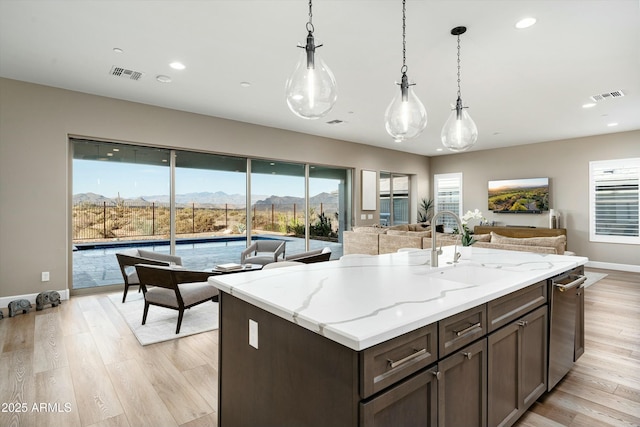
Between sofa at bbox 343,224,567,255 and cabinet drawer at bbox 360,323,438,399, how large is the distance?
2.25m

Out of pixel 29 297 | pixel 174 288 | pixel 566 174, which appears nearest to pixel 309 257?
pixel 174 288

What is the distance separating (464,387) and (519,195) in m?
8.19

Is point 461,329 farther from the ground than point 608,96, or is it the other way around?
point 608,96

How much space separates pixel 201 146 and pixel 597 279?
7.33 metres

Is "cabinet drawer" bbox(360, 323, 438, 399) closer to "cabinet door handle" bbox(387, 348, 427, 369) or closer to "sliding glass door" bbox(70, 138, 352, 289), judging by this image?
"cabinet door handle" bbox(387, 348, 427, 369)

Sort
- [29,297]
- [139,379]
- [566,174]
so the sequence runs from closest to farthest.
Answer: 1. [139,379]
2. [29,297]
3. [566,174]

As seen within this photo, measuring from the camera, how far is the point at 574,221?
24.7ft

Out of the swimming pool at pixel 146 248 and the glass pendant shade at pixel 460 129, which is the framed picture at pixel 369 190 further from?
the glass pendant shade at pixel 460 129

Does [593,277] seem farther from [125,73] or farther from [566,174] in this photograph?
[125,73]

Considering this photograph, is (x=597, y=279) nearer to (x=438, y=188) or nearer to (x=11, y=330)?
(x=438, y=188)

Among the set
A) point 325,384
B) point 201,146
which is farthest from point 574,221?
point 325,384

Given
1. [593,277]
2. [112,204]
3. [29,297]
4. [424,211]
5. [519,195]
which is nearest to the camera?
[29,297]

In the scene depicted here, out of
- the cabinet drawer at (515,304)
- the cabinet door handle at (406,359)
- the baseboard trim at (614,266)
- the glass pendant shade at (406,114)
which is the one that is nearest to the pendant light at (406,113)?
the glass pendant shade at (406,114)

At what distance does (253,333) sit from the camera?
1.50 metres
